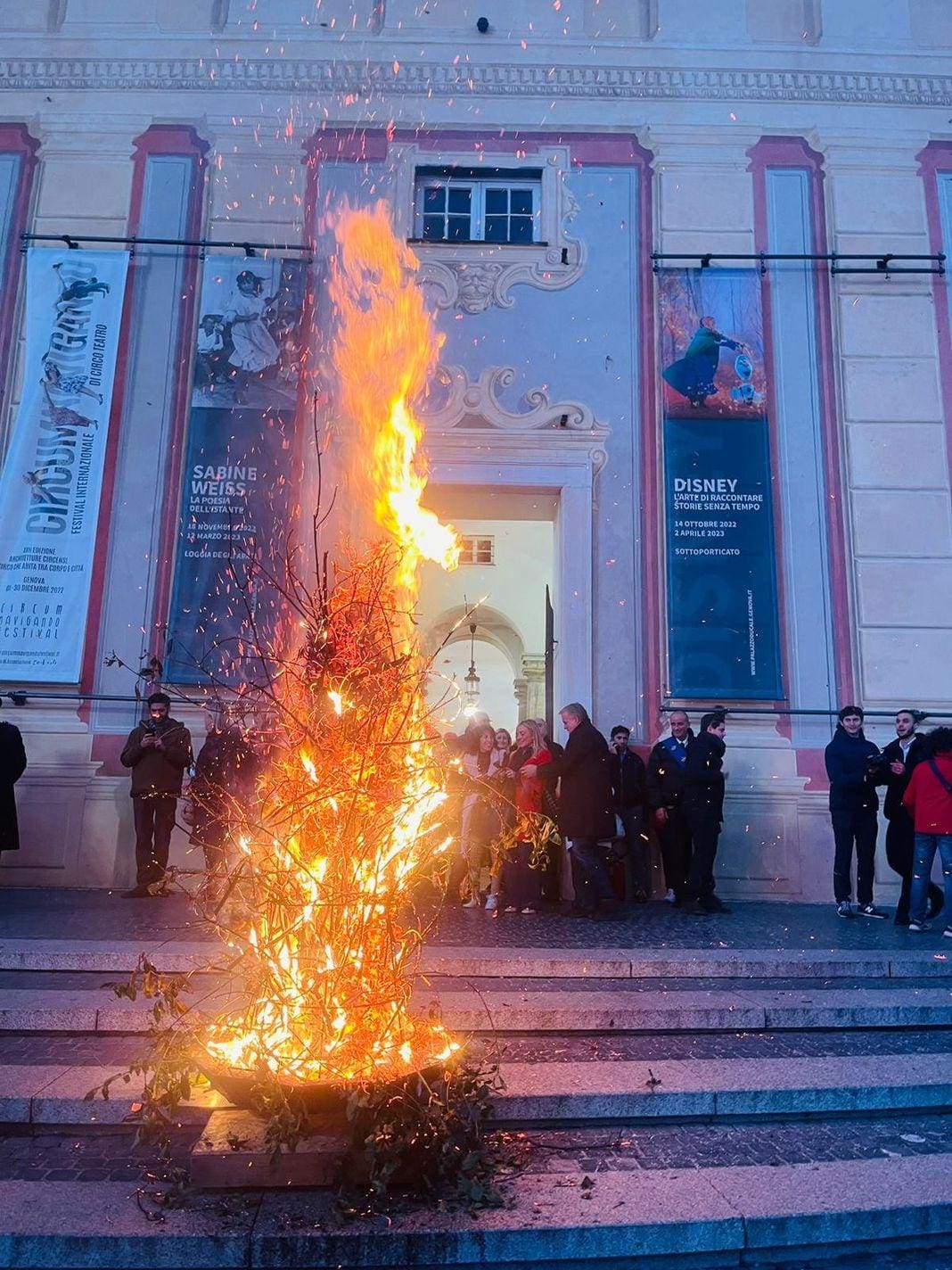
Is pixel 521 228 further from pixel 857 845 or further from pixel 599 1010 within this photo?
pixel 599 1010

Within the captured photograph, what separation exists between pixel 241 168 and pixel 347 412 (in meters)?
3.20

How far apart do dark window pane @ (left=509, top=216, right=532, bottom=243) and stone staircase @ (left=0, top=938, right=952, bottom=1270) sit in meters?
8.13

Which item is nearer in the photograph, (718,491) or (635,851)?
(635,851)

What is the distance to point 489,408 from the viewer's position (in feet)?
35.3

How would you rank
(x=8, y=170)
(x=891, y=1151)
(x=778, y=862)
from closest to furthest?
(x=891, y=1151)
(x=778, y=862)
(x=8, y=170)

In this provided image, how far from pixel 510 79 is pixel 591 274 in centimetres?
248

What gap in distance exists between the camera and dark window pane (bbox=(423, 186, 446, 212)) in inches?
447

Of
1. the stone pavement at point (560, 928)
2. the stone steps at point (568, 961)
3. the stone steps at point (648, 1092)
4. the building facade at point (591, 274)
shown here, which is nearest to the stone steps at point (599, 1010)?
the stone steps at point (568, 961)

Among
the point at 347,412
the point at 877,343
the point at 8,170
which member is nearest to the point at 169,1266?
the point at 347,412

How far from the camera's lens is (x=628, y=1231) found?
326 centimetres

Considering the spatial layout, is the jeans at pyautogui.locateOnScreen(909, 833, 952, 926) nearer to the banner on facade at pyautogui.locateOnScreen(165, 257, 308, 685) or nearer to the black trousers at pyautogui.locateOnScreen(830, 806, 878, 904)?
the black trousers at pyautogui.locateOnScreen(830, 806, 878, 904)

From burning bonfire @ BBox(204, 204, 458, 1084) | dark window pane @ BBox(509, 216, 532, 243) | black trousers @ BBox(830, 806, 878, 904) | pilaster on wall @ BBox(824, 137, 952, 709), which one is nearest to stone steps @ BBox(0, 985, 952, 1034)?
burning bonfire @ BBox(204, 204, 458, 1084)

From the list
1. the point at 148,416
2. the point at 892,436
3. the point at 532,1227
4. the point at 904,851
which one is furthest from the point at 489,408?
the point at 532,1227

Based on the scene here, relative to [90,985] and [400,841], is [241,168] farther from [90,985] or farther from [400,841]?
[400,841]
